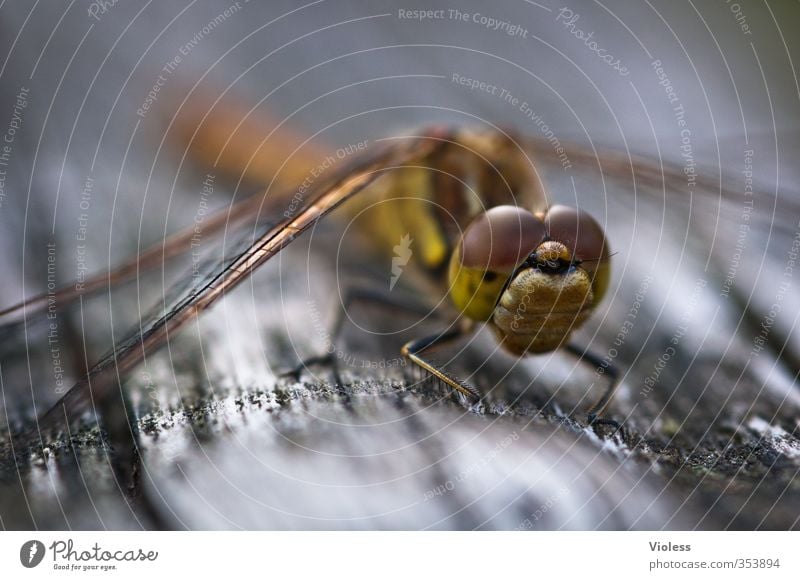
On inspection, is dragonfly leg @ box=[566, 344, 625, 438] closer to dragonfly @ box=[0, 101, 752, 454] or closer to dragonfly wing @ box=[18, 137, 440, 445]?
dragonfly @ box=[0, 101, 752, 454]

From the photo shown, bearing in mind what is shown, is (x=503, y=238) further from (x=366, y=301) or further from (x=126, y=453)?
(x=126, y=453)

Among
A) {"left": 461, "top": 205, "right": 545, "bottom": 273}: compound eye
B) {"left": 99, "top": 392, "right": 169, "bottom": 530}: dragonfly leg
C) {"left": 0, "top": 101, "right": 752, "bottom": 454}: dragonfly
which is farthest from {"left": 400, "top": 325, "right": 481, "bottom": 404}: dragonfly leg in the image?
{"left": 99, "top": 392, "right": 169, "bottom": 530}: dragonfly leg

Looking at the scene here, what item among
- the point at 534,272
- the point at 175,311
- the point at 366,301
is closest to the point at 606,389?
the point at 534,272

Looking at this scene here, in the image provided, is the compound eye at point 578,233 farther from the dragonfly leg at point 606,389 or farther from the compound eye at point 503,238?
the dragonfly leg at point 606,389

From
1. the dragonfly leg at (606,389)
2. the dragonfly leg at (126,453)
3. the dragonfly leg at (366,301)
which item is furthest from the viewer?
the dragonfly leg at (366,301)

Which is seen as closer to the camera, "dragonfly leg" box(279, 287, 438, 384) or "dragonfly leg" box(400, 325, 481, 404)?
"dragonfly leg" box(400, 325, 481, 404)

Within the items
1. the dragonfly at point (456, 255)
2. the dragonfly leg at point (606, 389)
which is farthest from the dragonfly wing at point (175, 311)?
the dragonfly leg at point (606, 389)

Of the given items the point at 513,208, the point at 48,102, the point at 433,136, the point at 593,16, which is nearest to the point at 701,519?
the point at 513,208
